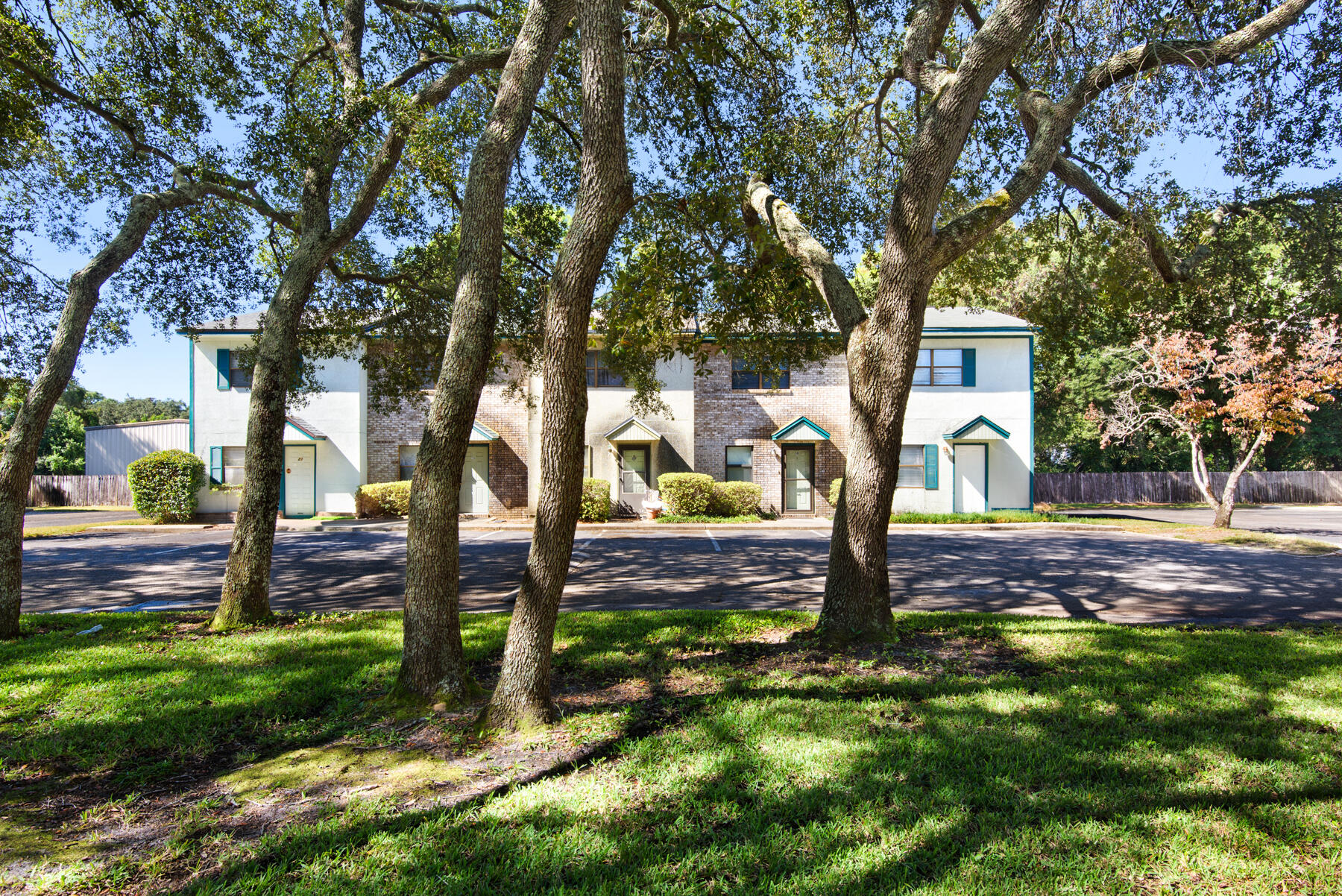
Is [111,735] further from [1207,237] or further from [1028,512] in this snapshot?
[1028,512]

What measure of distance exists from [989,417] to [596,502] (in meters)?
13.3

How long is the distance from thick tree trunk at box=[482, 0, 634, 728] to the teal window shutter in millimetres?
22489

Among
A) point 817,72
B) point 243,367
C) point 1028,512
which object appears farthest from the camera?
point 1028,512

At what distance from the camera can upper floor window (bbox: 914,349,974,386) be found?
22.0 m

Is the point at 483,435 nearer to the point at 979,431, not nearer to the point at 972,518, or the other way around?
the point at 972,518

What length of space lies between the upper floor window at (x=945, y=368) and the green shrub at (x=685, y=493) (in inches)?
319

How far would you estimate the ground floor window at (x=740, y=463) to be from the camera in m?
22.1

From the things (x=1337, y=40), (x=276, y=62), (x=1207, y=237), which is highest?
(x=276, y=62)

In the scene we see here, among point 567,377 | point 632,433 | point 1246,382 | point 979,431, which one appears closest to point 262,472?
point 567,377

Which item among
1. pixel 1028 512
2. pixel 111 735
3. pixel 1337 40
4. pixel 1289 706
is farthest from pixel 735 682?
pixel 1028 512

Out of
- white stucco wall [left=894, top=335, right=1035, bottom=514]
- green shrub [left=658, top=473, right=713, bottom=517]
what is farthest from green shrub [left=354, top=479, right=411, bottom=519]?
white stucco wall [left=894, top=335, right=1035, bottom=514]

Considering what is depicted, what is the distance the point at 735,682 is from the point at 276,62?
30.7 feet

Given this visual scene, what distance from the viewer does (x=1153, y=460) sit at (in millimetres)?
34219

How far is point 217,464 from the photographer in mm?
21922
